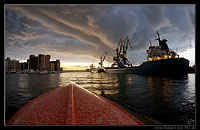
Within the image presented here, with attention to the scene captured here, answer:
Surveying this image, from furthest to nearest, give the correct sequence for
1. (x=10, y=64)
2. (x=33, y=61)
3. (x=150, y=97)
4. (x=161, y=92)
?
1. (x=33, y=61)
2. (x=161, y=92)
3. (x=150, y=97)
4. (x=10, y=64)

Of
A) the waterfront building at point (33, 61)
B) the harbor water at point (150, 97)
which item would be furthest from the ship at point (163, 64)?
the waterfront building at point (33, 61)

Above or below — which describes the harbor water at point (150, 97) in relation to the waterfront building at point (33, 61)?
below

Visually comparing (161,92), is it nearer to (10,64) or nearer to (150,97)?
(150,97)

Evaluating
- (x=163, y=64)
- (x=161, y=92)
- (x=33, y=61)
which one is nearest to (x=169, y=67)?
(x=163, y=64)

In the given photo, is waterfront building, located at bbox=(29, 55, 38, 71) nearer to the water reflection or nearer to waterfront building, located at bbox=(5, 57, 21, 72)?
waterfront building, located at bbox=(5, 57, 21, 72)

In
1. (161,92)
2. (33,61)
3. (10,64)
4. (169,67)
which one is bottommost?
(161,92)

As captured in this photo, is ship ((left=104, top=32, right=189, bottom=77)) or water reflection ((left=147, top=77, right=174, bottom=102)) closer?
water reflection ((left=147, top=77, right=174, bottom=102))

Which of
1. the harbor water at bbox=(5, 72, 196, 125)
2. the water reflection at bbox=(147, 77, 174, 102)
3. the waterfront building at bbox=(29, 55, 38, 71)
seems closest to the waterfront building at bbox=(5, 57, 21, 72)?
the harbor water at bbox=(5, 72, 196, 125)

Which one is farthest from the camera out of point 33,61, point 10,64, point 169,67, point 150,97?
point 169,67

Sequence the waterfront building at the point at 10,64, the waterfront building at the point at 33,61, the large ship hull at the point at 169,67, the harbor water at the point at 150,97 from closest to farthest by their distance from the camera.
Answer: the waterfront building at the point at 10,64, the harbor water at the point at 150,97, the waterfront building at the point at 33,61, the large ship hull at the point at 169,67

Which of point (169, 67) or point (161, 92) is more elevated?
point (169, 67)

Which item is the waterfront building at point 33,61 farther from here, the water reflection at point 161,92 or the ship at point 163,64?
the ship at point 163,64
